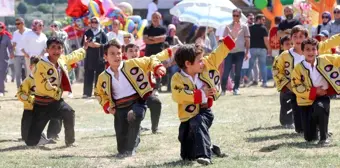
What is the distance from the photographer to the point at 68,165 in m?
8.90

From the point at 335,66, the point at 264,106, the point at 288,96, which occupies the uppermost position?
the point at 335,66

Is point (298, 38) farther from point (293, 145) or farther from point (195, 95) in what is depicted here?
point (195, 95)

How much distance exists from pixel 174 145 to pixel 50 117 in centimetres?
160

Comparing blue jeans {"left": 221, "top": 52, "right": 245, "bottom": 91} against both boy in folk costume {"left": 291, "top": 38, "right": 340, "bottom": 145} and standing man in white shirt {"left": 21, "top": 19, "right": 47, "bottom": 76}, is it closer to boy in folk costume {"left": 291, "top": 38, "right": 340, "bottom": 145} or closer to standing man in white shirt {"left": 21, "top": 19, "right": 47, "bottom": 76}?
standing man in white shirt {"left": 21, "top": 19, "right": 47, "bottom": 76}

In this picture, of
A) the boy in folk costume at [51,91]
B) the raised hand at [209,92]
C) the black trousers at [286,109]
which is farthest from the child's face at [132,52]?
the raised hand at [209,92]

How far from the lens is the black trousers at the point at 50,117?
421 inches

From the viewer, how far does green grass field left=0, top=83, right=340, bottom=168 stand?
29.0 feet

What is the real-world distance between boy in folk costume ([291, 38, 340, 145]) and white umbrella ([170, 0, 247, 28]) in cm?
1022

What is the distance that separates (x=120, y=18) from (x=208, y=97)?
44.8 ft

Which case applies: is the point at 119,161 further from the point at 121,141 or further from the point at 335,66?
the point at 335,66

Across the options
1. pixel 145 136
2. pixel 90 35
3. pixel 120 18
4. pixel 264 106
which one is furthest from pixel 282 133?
pixel 120 18

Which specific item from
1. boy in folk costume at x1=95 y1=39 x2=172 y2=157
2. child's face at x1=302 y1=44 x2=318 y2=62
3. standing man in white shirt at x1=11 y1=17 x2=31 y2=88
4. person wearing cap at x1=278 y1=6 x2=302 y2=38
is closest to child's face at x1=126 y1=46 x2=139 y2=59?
boy in folk costume at x1=95 y1=39 x2=172 y2=157

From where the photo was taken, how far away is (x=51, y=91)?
10.6 m

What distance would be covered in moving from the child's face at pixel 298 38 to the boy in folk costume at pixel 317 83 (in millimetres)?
907
